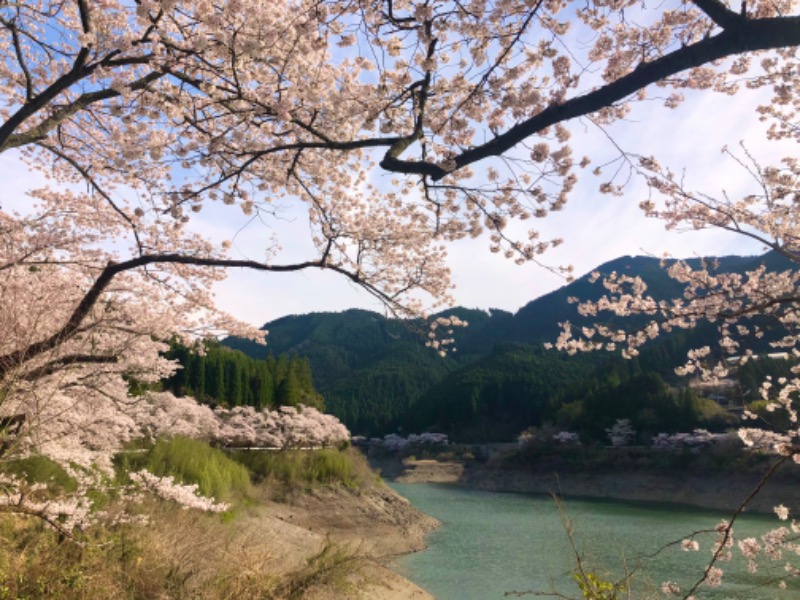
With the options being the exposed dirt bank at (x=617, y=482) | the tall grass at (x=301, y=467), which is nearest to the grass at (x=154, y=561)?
the tall grass at (x=301, y=467)

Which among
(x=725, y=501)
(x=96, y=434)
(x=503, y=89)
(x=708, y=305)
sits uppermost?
(x=503, y=89)

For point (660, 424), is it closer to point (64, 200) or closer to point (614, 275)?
point (614, 275)

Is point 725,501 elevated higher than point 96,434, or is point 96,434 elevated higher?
point 96,434

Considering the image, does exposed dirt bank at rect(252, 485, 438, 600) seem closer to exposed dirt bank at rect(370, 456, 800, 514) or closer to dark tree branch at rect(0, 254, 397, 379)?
dark tree branch at rect(0, 254, 397, 379)

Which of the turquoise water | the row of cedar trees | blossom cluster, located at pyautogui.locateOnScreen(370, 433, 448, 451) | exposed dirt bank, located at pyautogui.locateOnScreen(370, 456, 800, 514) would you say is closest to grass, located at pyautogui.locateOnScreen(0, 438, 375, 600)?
the turquoise water

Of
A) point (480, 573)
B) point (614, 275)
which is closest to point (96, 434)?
point (614, 275)

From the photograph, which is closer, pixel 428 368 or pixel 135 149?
pixel 135 149

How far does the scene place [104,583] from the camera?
4566 mm

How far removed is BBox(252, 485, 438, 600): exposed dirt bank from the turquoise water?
935 mm

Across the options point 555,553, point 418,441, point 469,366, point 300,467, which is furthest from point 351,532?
point 469,366

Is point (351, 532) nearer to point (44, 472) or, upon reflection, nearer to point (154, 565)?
point (44, 472)

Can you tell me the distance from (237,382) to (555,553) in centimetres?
2577

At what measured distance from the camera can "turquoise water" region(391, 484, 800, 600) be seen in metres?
11.5

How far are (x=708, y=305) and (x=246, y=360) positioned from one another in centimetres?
3807
